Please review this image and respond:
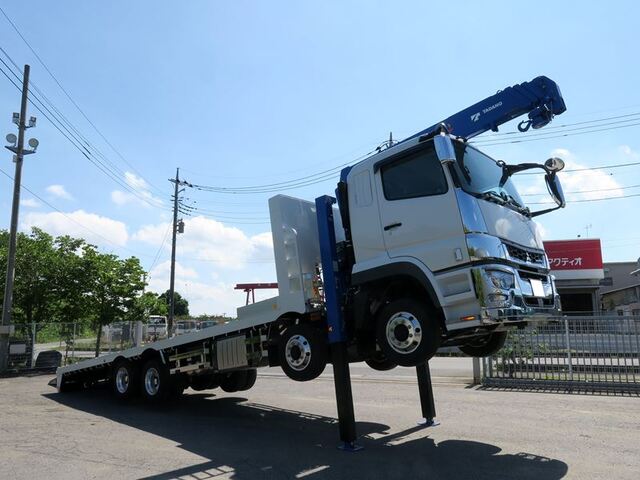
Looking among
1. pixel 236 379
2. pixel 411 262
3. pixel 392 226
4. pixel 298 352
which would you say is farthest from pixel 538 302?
pixel 236 379

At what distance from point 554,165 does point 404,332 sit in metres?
3.02

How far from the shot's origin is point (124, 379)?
10.7 m

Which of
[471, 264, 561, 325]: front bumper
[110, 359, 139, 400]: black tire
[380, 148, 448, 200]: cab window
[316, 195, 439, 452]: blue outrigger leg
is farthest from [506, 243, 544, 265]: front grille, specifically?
[110, 359, 139, 400]: black tire

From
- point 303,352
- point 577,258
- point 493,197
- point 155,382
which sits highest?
point 577,258

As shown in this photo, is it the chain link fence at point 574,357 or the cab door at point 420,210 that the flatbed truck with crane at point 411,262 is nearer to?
the cab door at point 420,210

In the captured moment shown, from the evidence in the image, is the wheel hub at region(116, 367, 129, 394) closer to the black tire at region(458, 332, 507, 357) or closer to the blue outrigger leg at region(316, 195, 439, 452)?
the blue outrigger leg at region(316, 195, 439, 452)

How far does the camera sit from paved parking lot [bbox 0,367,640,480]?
5.70 m

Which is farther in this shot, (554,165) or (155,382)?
(155,382)

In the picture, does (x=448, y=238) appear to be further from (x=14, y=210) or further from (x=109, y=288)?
(x=109, y=288)

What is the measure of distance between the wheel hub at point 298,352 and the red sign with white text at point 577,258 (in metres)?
31.8

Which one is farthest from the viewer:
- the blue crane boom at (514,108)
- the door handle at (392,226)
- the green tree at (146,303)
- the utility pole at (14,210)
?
the green tree at (146,303)

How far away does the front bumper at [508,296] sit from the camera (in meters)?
5.20

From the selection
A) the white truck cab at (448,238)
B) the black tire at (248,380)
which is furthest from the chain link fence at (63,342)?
the white truck cab at (448,238)

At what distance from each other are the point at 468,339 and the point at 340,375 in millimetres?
1720
